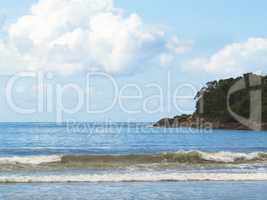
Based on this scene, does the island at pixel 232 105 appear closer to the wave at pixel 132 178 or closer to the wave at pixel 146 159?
the wave at pixel 146 159

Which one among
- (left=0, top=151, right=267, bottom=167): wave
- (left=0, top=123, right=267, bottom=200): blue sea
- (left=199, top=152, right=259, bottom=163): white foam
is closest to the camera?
(left=0, top=123, right=267, bottom=200): blue sea

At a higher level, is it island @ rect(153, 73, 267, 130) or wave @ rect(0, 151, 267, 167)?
island @ rect(153, 73, 267, 130)

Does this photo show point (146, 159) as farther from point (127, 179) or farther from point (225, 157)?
point (127, 179)

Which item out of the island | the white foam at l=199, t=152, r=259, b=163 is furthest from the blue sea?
the island

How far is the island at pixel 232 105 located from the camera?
121000 mm

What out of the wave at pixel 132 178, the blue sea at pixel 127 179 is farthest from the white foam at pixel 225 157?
the wave at pixel 132 178

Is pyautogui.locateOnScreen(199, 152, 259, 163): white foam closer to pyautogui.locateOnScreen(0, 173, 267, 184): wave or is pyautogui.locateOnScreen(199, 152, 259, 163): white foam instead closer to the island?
pyautogui.locateOnScreen(0, 173, 267, 184): wave

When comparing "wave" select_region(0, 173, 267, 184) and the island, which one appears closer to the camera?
"wave" select_region(0, 173, 267, 184)

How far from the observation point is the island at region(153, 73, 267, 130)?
12100 cm

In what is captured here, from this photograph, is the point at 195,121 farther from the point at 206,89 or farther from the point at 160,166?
the point at 160,166

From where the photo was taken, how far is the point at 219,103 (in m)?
129

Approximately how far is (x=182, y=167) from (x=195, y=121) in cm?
10604

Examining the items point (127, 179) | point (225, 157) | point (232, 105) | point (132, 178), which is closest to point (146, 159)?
point (225, 157)

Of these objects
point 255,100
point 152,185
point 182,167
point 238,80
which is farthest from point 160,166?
point 238,80
